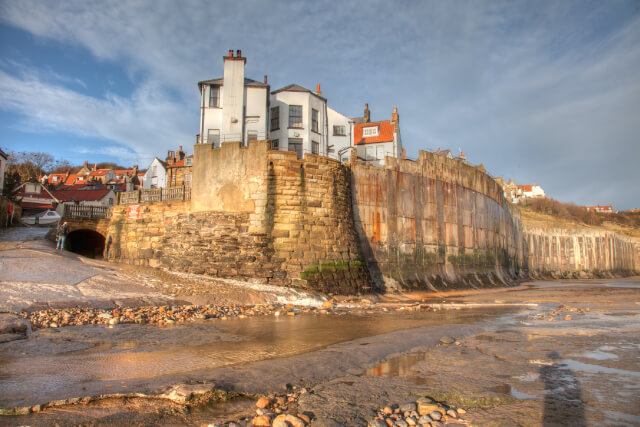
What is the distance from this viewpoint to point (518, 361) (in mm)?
5594

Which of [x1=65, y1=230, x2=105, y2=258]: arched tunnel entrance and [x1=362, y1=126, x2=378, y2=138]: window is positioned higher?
[x1=362, y1=126, x2=378, y2=138]: window

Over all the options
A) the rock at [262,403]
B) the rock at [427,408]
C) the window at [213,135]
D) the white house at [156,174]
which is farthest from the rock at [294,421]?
the white house at [156,174]

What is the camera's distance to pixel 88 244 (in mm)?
27984

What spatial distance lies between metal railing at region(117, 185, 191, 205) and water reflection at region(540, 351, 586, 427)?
1656cm

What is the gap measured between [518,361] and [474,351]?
845mm

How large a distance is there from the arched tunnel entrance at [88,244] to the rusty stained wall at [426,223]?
1894cm

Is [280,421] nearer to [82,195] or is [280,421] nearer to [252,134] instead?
[252,134]

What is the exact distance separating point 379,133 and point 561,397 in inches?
1317

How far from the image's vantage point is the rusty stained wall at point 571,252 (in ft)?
154

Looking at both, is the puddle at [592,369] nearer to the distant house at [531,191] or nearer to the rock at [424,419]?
the rock at [424,419]

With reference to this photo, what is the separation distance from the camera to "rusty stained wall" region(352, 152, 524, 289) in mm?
20031

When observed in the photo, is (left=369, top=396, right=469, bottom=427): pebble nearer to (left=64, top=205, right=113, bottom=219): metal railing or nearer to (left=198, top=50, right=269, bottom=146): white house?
(left=64, top=205, right=113, bottom=219): metal railing

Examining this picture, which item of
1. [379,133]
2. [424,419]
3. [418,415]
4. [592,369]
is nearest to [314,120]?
[379,133]

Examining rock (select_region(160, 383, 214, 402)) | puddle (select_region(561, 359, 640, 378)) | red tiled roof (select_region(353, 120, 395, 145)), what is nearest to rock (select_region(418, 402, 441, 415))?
rock (select_region(160, 383, 214, 402))
